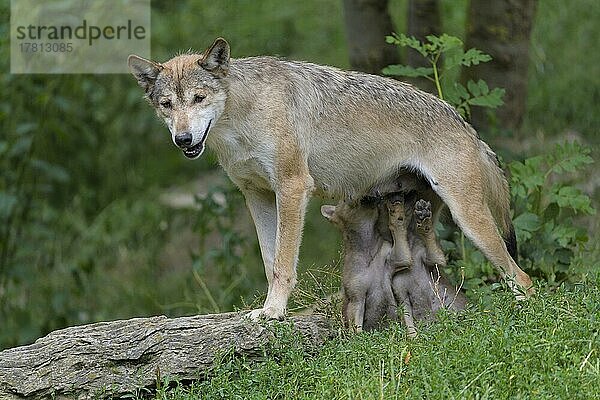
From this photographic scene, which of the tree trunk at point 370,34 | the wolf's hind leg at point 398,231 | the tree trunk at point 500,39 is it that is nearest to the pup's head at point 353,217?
the wolf's hind leg at point 398,231

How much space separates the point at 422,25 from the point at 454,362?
5.28 metres

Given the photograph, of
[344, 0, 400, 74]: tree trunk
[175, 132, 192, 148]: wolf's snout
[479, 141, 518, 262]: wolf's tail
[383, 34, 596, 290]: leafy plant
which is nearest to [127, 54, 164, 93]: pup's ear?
[175, 132, 192, 148]: wolf's snout

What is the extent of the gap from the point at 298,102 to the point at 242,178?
0.63 meters

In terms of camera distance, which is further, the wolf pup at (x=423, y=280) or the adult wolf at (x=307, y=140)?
the wolf pup at (x=423, y=280)

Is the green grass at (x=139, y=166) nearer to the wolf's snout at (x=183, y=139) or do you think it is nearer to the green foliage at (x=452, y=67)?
the green foliage at (x=452, y=67)

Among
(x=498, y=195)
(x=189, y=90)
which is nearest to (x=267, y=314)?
(x=189, y=90)

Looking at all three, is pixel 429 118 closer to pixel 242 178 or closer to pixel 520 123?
pixel 242 178

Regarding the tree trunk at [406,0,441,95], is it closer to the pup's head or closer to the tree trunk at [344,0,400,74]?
the tree trunk at [344,0,400,74]

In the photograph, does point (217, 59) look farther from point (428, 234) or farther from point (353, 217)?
point (428, 234)

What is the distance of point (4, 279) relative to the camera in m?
11.1

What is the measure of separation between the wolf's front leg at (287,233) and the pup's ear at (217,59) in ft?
2.74

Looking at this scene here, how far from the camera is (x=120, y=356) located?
6.47 meters

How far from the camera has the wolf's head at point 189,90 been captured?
6.59m

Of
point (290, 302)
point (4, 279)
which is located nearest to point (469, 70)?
point (290, 302)
